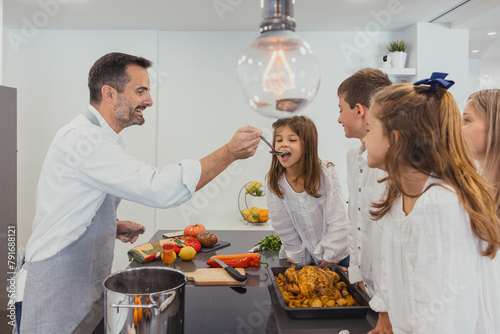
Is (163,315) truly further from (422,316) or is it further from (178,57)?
(178,57)

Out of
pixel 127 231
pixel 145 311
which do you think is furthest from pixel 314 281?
pixel 127 231

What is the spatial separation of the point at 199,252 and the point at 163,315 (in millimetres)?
1070

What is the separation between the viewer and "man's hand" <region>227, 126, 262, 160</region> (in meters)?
1.37

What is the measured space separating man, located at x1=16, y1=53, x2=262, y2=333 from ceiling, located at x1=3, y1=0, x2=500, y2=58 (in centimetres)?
206

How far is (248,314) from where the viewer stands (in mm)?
1238

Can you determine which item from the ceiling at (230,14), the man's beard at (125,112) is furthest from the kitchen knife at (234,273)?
the ceiling at (230,14)

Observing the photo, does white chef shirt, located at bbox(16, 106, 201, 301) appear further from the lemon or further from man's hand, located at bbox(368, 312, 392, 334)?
man's hand, located at bbox(368, 312, 392, 334)

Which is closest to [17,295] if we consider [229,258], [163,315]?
[229,258]

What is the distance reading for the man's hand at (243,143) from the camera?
137 cm

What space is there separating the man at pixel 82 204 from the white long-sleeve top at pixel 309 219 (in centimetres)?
58

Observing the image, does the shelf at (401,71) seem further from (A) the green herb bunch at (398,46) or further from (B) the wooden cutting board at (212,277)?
(B) the wooden cutting board at (212,277)

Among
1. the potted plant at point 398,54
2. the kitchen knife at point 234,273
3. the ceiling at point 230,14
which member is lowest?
the kitchen knife at point 234,273

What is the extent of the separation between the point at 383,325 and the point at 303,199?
0.89 meters

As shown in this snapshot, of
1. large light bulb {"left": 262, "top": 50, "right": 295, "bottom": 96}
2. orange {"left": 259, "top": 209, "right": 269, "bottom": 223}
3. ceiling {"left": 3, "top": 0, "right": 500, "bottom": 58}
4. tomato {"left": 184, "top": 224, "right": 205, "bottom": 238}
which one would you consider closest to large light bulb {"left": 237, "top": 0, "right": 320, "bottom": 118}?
large light bulb {"left": 262, "top": 50, "right": 295, "bottom": 96}
